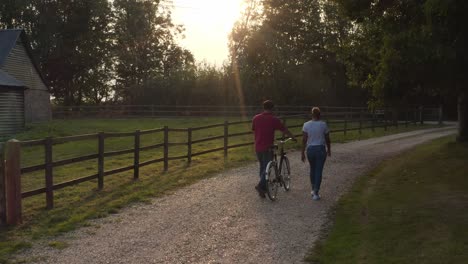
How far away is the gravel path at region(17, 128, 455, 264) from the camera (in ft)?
20.7

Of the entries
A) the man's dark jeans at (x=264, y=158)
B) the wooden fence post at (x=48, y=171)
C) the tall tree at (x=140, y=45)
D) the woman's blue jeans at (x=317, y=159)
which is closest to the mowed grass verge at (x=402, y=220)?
the woman's blue jeans at (x=317, y=159)

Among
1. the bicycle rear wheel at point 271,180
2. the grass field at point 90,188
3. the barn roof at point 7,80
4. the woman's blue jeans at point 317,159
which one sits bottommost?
the grass field at point 90,188

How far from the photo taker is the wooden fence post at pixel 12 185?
7.83 metres

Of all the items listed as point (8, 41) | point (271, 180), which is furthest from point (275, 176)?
point (8, 41)

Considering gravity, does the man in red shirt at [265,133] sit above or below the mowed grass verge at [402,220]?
above

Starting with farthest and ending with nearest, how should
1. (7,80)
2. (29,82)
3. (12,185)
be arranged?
(29,82) → (7,80) → (12,185)

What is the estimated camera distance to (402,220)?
7930 millimetres

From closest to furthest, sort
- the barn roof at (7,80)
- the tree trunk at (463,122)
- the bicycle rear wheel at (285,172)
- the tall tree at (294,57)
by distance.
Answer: the bicycle rear wheel at (285,172), the tree trunk at (463,122), the barn roof at (7,80), the tall tree at (294,57)

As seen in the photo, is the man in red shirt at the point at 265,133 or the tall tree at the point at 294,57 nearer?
the man in red shirt at the point at 265,133

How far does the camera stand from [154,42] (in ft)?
194

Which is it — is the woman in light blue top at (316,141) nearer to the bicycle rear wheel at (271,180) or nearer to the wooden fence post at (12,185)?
the bicycle rear wheel at (271,180)

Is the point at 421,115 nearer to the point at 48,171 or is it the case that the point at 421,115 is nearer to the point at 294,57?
the point at 294,57

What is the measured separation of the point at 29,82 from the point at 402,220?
33.2m

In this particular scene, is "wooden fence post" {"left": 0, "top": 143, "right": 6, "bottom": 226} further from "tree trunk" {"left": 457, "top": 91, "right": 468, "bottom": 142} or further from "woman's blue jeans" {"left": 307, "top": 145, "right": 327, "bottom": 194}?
"tree trunk" {"left": 457, "top": 91, "right": 468, "bottom": 142}
